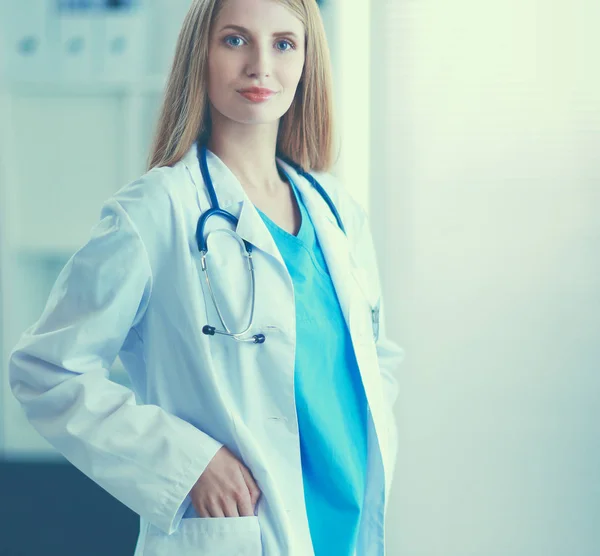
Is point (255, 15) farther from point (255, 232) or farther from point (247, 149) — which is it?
point (255, 232)

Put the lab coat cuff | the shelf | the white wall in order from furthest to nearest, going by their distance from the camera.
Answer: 1. the shelf
2. the white wall
3. the lab coat cuff

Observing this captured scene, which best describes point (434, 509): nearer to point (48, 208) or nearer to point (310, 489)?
point (310, 489)

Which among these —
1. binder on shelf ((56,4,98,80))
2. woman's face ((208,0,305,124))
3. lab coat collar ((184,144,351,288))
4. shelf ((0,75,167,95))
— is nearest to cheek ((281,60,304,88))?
woman's face ((208,0,305,124))

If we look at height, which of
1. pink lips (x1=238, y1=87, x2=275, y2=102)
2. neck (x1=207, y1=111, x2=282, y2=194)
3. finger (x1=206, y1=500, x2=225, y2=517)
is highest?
pink lips (x1=238, y1=87, x2=275, y2=102)

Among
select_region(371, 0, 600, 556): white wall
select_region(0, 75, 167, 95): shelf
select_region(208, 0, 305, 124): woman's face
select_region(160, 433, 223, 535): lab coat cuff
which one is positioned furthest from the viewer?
select_region(0, 75, 167, 95): shelf

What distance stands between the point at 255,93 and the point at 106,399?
1.49 ft

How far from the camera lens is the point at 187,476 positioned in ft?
3.04

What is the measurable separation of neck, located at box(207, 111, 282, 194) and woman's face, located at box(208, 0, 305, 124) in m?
0.04

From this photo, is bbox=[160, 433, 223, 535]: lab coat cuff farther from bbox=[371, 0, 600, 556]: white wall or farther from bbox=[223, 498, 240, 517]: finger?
bbox=[371, 0, 600, 556]: white wall

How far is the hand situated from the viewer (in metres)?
0.93

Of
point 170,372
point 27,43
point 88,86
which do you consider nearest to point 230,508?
point 170,372

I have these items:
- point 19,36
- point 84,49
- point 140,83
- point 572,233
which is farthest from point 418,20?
point 19,36

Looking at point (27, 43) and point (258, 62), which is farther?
point (27, 43)

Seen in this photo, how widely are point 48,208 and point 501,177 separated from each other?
1.30 meters
